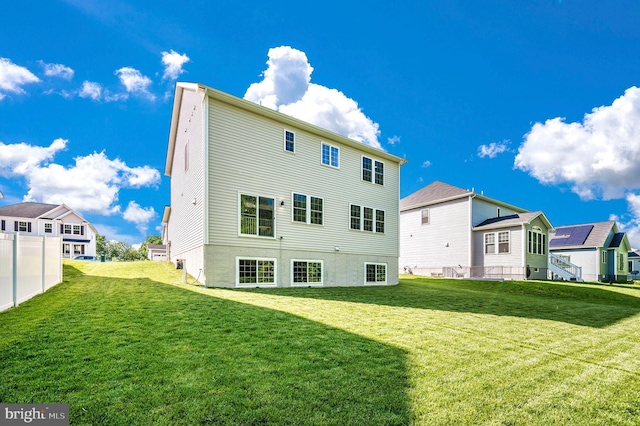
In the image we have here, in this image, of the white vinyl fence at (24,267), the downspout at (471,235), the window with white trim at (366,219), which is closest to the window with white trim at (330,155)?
the window with white trim at (366,219)

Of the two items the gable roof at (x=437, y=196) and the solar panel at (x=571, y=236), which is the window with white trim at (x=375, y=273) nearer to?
the gable roof at (x=437, y=196)

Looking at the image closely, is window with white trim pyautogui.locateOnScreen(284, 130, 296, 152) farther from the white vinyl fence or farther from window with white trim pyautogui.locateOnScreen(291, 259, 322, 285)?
the white vinyl fence

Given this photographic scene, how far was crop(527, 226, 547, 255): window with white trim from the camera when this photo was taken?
76.0 ft

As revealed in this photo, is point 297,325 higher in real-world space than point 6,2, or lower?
lower

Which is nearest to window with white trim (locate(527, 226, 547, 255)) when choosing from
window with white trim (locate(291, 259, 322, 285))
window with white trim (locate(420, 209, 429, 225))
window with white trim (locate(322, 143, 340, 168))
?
window with white trim (locate(420, 209, 429, 225))

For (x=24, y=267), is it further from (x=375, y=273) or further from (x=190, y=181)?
(x=375, y=273)

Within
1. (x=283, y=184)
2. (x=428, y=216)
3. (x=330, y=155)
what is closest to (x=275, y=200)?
(x=283, y=184)

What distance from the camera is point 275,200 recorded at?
13.4 meters

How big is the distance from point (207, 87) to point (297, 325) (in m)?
9.54

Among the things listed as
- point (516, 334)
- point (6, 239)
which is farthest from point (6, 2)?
point (516, 334)

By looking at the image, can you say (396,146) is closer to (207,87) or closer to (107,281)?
(207,87)

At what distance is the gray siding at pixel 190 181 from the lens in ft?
40.6

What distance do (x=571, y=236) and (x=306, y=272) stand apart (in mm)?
33526

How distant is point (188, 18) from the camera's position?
1469cm
